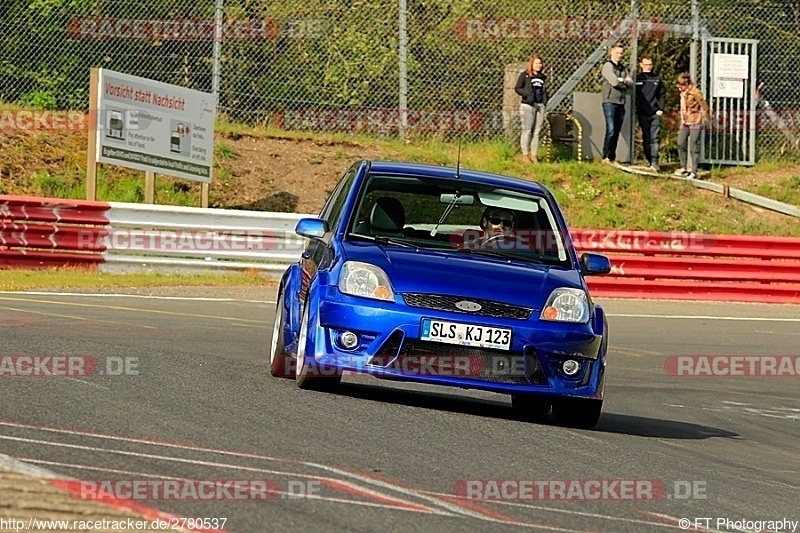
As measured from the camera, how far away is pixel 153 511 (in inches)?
204

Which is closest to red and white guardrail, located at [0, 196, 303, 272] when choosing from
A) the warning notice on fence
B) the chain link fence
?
the warning notice on fence

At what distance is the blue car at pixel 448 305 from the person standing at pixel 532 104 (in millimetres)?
13953

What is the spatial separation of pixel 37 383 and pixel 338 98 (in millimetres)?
16519

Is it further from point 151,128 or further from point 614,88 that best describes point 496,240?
point 614,88

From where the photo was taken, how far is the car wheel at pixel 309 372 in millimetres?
8672

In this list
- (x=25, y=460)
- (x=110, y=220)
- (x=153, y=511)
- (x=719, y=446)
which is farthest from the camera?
(x=110, y=220)

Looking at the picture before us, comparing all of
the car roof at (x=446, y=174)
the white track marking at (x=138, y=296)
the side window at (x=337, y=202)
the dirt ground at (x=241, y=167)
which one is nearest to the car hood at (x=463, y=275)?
the side window at (x=337, y=202)

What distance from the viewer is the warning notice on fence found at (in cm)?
2112

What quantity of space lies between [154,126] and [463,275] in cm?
1371

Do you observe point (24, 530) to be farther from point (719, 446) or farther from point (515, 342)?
point (719, 446)

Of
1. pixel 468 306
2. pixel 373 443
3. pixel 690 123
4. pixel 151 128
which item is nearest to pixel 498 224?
pixel 468 306

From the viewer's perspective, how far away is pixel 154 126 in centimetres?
2169

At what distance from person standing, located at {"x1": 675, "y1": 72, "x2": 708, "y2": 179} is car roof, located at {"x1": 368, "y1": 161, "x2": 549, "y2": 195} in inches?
564

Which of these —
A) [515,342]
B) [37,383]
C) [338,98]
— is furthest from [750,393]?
[338,98]
